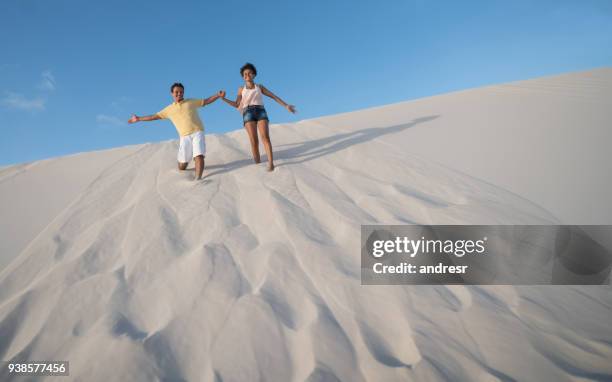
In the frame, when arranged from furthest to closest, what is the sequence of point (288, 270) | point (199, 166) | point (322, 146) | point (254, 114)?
point (322, 146), point (254, 114), point (199, 166), point (288, 270)

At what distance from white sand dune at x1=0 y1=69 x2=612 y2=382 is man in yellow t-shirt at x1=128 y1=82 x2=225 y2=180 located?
0.27 metres

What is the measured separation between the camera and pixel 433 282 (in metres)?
1.96

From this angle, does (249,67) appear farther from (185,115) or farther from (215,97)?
(185,115)

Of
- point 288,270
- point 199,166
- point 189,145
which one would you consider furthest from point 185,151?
point 288,270

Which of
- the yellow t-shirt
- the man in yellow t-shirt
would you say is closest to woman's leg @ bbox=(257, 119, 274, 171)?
the man in yellow t-shirt

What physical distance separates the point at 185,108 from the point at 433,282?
297 cm

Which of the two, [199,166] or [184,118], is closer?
[199,166]

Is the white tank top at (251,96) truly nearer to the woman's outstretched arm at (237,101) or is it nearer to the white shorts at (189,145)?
the woman's outstretched arm at (237,101)

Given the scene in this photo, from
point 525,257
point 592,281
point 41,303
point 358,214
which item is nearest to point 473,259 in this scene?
point 525,257

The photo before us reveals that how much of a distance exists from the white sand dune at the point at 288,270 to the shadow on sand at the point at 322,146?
1.6 inches

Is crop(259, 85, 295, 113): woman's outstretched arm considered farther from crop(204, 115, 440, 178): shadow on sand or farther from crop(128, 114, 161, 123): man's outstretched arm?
crop(128, 114, 161, 123): man's outstretched arm

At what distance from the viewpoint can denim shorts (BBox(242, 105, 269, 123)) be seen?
3.55 m

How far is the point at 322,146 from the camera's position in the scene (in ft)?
13.9

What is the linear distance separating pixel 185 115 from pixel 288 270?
90.6 inches
